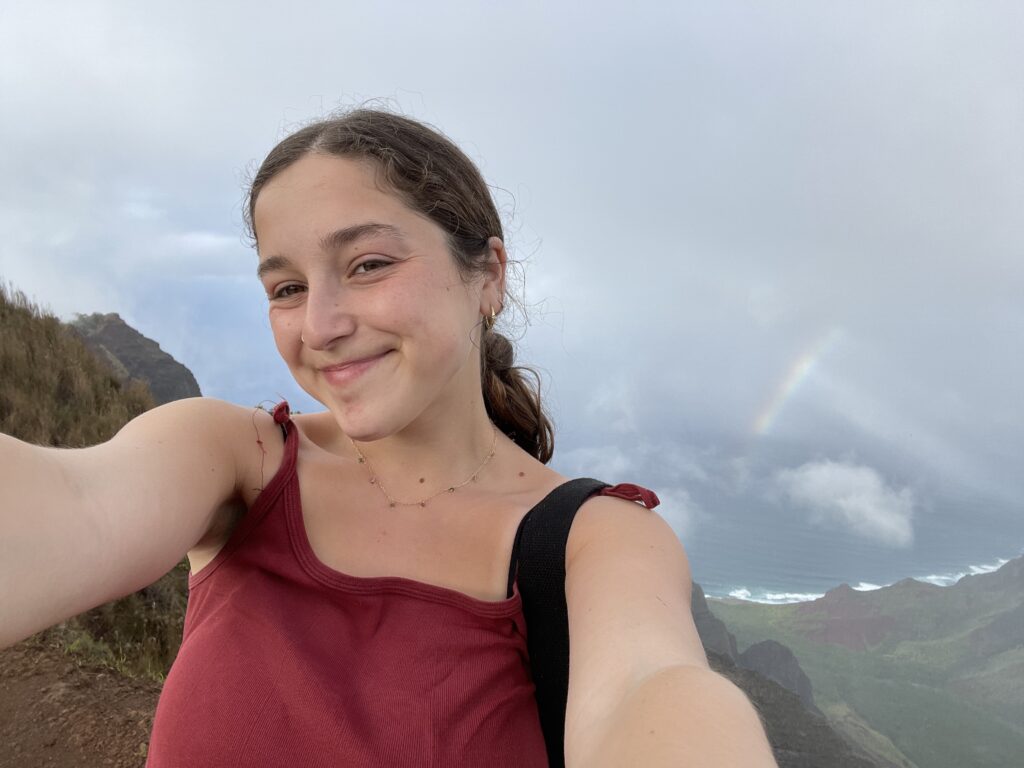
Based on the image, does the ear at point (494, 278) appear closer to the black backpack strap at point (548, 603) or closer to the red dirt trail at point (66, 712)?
the black backpack strap at point (548, 603)

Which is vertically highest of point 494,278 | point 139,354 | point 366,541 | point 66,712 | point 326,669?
point 139,354

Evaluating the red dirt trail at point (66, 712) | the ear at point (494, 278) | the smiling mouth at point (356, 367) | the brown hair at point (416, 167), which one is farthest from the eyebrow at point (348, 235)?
the red dirt trail at point (66, 712)

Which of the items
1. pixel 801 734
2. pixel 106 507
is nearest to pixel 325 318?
pixel 106 507

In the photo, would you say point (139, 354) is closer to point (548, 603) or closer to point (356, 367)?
point (356, 367)

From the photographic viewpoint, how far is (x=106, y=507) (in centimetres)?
109

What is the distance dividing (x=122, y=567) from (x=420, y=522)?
0.66 meters

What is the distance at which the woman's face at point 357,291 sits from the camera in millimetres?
1457

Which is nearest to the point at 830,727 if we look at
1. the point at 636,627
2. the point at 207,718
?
the point at 636,627

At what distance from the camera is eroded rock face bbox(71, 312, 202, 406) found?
1238cm

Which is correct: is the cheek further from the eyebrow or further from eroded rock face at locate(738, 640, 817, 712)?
eroded rock face at locate(738, 640, 817, 712)

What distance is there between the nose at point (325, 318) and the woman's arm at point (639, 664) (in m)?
0.65

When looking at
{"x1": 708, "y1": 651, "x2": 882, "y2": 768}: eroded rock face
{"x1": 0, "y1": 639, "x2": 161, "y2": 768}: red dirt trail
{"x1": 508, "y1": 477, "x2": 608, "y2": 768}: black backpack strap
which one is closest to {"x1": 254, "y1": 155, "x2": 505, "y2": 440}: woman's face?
{"x1": 508, "y1": 477, "x2": 608, "y2": 768}: black backpack strap

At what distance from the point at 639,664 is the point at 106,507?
885 millimetres

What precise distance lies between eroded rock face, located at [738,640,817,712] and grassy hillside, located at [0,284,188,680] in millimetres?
6589
